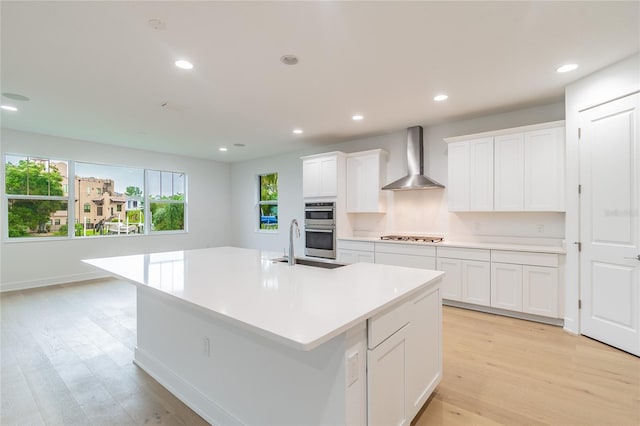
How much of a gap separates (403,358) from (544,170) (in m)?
3.21

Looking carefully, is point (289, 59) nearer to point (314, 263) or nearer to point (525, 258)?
point (314, 263)

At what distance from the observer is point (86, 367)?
2.49 metres

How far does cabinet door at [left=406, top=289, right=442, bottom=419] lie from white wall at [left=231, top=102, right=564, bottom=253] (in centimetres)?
264

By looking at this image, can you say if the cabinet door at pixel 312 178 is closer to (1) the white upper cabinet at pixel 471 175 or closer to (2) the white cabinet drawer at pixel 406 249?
(2) the white cabinet drawer at pixel 406 249

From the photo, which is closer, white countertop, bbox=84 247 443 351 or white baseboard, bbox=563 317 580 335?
white countertop, bbox=84 247 443 351

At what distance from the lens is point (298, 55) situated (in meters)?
2.52

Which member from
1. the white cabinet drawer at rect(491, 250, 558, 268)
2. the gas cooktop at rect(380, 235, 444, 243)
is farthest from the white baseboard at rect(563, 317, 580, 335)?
the gas cooktop at rect(380, 235, 444, 243)

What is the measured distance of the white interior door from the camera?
264 cm

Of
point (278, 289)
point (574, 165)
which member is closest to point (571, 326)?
point (574, 165)

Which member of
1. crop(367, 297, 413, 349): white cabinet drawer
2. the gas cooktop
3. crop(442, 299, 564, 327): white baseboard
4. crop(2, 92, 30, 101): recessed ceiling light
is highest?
crop(2, 92, 30, 101): recessed ceiling light

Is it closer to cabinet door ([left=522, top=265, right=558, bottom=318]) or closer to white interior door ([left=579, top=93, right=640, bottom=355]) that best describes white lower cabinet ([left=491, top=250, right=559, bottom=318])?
cabinet door ([left=522, top=265, right=558, bottom=318])

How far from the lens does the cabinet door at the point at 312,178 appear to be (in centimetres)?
537

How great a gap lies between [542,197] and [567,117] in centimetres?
92

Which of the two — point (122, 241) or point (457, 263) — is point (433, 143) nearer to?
point (457, 263)
